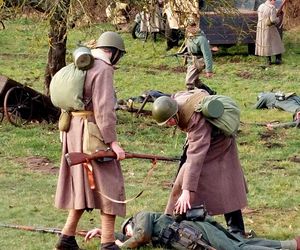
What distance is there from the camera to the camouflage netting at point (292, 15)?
1076 inches

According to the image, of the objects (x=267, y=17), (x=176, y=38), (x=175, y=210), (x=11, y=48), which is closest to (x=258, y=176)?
(x=175, y=210)

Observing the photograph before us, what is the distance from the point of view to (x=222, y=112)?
6.60 metres

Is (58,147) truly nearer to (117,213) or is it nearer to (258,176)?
(258,176)

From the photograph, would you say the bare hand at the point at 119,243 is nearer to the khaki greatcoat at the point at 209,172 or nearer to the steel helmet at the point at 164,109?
the khaki greatcoat at the point at 209,172

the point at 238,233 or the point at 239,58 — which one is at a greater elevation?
the point at 238,233

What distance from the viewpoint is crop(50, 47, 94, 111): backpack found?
631cm

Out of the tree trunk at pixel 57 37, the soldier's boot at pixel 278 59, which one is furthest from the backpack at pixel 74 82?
the soldier's boot at pixel 278 59

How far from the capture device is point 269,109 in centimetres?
1684

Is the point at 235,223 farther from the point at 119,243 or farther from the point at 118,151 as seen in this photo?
the point at 118,151

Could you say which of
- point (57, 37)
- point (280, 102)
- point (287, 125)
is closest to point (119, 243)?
point (57, 37)

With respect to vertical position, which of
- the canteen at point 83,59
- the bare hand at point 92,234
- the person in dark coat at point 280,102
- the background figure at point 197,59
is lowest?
the person in dark coat at point 280,102

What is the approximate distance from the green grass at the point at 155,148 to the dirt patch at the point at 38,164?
0.13 ft

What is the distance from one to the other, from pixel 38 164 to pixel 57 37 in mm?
3182

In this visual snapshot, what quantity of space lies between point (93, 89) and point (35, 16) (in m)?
8.69
